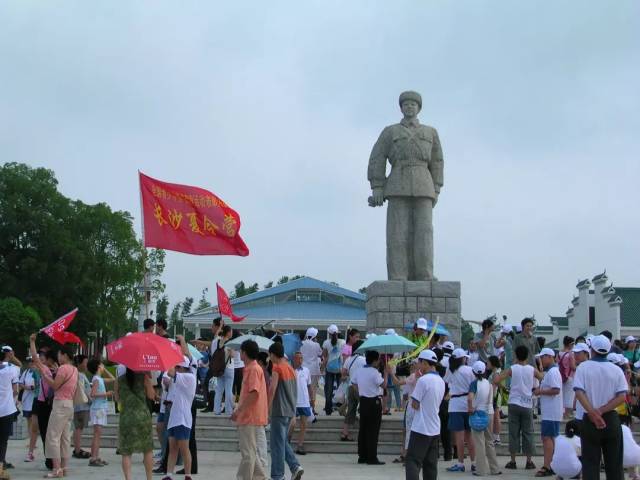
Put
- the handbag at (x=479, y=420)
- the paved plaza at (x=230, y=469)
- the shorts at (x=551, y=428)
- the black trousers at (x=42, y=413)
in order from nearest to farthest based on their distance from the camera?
the paved plaza at (x=230, y=469)
the handbag at (x=479, y=420)
the shorts at (x=551, y=428)
the black trousers at (x=42, y=413)

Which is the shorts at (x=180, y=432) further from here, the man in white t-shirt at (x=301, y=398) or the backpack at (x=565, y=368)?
the backpack at (x=565, y=368)

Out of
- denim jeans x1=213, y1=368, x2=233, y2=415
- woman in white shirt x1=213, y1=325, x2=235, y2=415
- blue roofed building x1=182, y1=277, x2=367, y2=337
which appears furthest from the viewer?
blue roofed building x1=182, y1=277, x2=367, y2=337

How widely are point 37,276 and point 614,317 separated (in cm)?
3018

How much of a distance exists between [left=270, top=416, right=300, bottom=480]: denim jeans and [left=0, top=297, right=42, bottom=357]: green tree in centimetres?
3079

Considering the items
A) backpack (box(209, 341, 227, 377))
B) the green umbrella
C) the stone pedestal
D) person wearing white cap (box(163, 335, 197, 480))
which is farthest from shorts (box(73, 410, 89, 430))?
the stone pedestal

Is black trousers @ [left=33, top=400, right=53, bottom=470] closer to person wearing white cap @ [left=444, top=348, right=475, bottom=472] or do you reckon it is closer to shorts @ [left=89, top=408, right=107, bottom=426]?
shorts @ [left=89, top=408, right=107, bottom=426]

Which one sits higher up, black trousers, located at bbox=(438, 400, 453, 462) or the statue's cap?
the statue's cap

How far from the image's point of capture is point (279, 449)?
9180 millimetres

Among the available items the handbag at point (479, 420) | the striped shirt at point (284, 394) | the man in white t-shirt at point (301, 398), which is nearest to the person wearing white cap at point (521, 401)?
the handbag at point (479, 420)

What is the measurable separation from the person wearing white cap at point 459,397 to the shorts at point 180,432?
3.62 meters

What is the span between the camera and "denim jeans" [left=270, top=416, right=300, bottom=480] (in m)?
9.13

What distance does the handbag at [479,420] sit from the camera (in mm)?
10273

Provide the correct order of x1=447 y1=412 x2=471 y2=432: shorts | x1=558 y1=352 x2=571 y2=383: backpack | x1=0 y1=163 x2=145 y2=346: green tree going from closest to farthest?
x1=447 y1=412 x2=471 y2=432: shorts
x1=558 y1=352 x2=571 y2=383: backpack
x1=0 y1=163 x2=145 y2=346: green tree

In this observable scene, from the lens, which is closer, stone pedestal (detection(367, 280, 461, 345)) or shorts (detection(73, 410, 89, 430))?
shorts (detection(73, 410, 89, 430))
